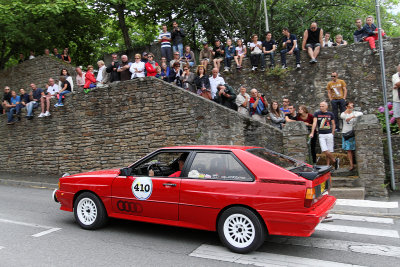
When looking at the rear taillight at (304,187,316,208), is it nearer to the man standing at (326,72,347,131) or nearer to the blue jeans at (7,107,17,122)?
the man standing at (326,72,347,131)

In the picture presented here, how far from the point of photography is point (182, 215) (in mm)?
5398

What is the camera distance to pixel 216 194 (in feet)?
16.9

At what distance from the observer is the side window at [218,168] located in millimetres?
5211

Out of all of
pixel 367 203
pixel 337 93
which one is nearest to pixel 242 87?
pixel 337 93

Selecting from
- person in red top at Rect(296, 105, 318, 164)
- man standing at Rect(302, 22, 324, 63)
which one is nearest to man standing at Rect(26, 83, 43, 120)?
person in red top at Rect(296, 105, 318, 164)

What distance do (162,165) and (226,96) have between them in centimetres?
628

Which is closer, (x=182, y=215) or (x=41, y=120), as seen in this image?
(x=182, y=215)

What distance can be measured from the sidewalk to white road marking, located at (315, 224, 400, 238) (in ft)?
31.3

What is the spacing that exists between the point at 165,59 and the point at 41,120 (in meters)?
6.16

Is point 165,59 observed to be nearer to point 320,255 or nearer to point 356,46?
point 356,46

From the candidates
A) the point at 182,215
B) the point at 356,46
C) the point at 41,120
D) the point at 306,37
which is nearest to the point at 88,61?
the point at 41,120

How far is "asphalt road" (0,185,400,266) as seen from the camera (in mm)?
4734

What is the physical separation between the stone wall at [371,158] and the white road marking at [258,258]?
514 cm

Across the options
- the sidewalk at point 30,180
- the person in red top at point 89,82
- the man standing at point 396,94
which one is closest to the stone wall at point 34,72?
the person in red top at point 89,82
